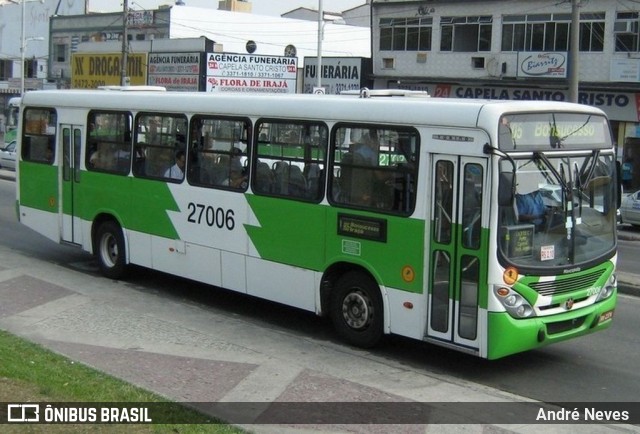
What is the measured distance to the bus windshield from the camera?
329 inches

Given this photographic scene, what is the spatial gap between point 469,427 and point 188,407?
226cm

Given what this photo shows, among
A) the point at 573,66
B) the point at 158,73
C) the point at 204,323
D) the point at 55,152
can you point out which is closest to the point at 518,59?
the point at 573,66

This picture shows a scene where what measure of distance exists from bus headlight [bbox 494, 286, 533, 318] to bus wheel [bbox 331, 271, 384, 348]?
1.58 m

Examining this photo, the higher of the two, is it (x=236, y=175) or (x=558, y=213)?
(x=236, y=175)

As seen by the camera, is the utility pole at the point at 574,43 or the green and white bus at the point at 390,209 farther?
the utility pole at the point at 574,43

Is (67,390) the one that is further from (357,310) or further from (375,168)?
(375,168)

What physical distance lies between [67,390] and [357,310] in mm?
3654

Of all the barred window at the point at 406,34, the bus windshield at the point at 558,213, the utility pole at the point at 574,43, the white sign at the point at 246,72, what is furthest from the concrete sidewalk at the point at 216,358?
the white sign at the point at 246,72

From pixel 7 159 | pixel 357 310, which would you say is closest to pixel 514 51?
pixel 7 159

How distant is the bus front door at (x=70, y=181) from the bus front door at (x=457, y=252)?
7.16 metres

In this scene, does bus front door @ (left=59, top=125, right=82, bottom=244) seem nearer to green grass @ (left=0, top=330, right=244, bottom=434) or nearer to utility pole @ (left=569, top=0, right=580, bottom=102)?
green grass @ (left=0, top=330, right=244, bottom=434)

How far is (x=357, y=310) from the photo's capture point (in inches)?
383

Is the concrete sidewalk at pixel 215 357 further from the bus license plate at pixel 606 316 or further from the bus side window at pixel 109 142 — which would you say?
the bus side window at pixel 109 142

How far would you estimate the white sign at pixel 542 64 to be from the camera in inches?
1336
